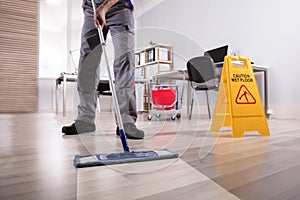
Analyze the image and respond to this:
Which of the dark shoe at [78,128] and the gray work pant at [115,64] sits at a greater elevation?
the gray work pant at [115,64]

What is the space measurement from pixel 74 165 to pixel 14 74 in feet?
13.8

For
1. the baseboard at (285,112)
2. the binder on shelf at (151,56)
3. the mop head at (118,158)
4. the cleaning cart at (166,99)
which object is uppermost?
the binder on shelf at (151,56)

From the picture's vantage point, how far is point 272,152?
89cm

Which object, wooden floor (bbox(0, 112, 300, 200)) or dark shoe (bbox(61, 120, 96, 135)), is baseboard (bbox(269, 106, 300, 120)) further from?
dark shoe (bbox(61, 120, 96, 135))

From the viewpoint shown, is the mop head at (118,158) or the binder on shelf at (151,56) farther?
the binder on shelf at (151,56)

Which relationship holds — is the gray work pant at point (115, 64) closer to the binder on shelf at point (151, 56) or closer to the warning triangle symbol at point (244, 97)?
the warning triangle symbol at point (244, 97)

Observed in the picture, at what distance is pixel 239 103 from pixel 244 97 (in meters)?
0.07

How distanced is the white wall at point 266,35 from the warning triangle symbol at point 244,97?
1.42 m

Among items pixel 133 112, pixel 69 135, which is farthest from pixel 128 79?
pixel 69 135

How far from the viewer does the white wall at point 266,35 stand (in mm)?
2578

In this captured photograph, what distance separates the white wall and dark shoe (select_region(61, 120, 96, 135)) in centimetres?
168

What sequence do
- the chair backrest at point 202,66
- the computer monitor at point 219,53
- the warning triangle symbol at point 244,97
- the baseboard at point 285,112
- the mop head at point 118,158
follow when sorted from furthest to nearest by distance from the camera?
the computer monitor at point 219,53 → the baseboard at point 285,112 → the warning triangle symbol at point 244,97 → the chair backrest at point 202,66 → the mop head at point 118,158

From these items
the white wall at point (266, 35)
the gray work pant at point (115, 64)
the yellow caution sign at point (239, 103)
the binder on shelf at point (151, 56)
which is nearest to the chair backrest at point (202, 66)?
the yellow caution sign at point (239, 103)

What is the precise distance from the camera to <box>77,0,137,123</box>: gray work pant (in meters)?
1.16
